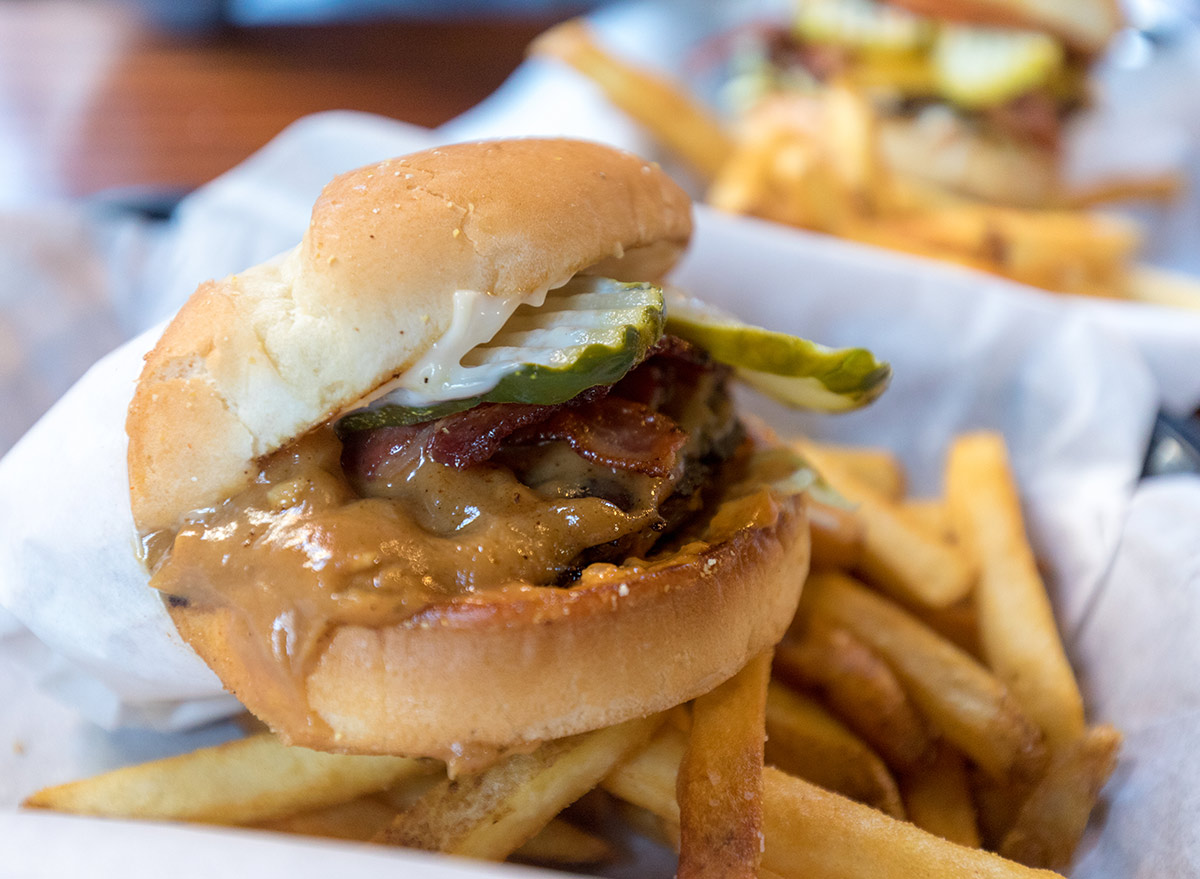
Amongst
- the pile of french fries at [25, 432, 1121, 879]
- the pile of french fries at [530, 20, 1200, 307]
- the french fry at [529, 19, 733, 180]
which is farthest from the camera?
the french fry at [529, 19, 733, 180]

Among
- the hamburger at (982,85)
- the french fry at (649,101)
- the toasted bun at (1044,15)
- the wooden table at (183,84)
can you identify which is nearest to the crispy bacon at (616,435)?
the french fry at (649,101)

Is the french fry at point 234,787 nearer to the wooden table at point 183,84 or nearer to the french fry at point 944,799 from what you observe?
the french fry at point 944,799

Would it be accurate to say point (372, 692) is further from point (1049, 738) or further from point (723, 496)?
point (1049, 738)

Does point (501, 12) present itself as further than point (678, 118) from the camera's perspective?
Yes

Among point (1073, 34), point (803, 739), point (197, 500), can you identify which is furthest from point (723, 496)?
point (1073, 34)

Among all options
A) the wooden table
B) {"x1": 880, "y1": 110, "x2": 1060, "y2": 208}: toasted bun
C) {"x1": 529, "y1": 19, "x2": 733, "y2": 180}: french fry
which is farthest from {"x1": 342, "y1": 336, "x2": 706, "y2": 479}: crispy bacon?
{"x1": 880, "y1": 110, "x2": 1060, "y2": 208}: toasted bun

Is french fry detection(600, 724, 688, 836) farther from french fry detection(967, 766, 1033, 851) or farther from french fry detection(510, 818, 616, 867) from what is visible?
french fry detection(967, 766, 1033, 851)
